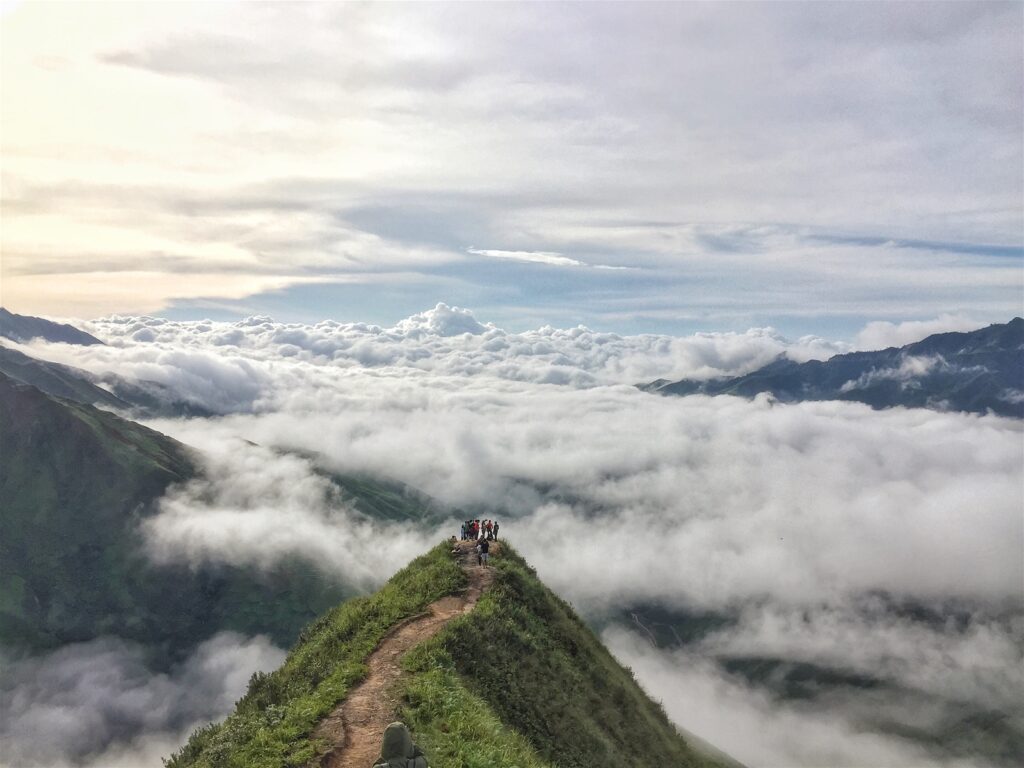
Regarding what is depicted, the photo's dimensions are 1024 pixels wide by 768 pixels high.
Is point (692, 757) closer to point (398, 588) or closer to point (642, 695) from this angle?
point (642, 695)

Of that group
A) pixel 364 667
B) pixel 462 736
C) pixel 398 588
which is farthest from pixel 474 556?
pixel 462 736

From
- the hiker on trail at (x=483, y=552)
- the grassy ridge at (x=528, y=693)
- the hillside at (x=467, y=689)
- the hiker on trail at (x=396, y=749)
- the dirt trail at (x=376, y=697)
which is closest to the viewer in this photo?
the hiker on trail at (x=396, y=749)

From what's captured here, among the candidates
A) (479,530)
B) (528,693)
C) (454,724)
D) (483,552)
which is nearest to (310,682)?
(454,724)

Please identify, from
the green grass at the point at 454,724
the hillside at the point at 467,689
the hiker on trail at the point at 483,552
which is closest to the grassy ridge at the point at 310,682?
the hillside at the point at 467,689

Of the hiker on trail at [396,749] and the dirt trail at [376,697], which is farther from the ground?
the hiker on trail at [396,749]

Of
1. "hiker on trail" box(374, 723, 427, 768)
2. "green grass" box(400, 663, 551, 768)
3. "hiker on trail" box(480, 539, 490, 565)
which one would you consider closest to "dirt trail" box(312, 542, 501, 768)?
"green grass" box(400, 663, 551, 768)

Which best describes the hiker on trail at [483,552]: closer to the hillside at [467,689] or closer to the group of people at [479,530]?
the hillside at [467,689]
